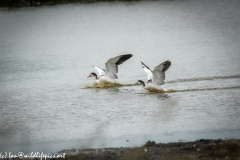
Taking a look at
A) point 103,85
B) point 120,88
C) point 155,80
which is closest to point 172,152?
point 155,80

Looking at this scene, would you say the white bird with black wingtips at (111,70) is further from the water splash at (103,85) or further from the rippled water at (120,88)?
the rippled water at (120,88)

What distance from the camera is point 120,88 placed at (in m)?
19.6

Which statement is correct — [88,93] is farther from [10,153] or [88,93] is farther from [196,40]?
[196,40]

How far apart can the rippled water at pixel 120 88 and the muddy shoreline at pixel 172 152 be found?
2.50ft

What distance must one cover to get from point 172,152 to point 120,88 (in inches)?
323

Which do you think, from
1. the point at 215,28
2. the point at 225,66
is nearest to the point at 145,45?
the point at 215,28

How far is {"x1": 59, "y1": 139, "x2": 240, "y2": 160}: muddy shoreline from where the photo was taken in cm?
1122

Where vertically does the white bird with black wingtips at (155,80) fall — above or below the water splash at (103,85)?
above

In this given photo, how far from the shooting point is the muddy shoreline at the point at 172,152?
11216 mm

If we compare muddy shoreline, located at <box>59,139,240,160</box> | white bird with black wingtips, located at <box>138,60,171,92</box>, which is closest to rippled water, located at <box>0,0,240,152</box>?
white bird with black wingtips, located at <box>138,60,171,92</box>

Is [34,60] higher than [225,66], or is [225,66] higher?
[225,66]

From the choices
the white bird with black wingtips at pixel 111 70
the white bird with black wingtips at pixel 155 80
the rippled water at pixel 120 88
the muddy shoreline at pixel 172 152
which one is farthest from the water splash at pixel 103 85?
the muddy shoreline at pixel 172 152

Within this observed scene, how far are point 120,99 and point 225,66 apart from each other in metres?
5.71

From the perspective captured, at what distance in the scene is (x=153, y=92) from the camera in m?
18.5
